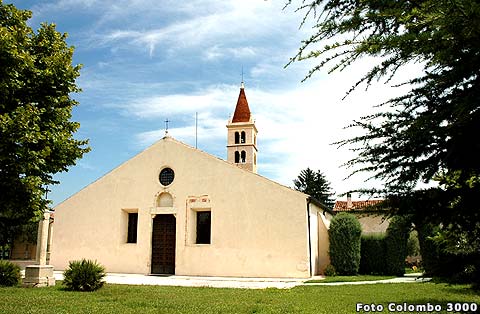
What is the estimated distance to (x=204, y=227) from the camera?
2197 centimetres

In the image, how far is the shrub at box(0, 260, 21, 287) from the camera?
13.9 meters

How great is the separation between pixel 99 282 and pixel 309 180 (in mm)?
37450

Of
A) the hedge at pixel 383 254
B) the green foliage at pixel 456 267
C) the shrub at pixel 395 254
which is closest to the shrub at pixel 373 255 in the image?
the hedge at pixel 383 254

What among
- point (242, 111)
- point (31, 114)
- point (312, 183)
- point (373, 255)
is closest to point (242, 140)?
point (242, 111)

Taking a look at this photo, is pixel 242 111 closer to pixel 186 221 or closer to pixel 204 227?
pixel 204 227

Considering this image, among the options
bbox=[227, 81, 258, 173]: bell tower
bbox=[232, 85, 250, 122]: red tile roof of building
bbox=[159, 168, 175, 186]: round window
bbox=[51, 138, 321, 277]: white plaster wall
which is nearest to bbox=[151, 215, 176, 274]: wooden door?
bbox=[51, 138, 321, 277]: white plaster wall

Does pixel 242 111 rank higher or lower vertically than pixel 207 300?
higher

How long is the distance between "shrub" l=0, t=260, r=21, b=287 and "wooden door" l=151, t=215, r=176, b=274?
842 cm

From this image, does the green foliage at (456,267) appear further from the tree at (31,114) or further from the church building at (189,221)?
the church building at (189,221)

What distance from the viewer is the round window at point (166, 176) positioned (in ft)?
73.9

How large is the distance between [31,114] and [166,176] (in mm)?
13492

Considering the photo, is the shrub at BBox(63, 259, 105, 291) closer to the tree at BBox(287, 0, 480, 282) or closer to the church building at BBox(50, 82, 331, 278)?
the church building at BBox(50, 82, 331, 278)

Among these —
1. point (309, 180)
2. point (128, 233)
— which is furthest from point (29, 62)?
point (309, 180)

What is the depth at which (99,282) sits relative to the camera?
13211mm
